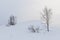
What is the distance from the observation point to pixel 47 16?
40500 mm

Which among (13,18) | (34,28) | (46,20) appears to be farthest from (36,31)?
(13,18)

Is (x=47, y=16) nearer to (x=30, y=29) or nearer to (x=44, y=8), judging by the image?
(x=44, y=8)

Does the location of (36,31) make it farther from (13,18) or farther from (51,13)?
(13,18)

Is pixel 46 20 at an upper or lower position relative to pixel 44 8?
lower

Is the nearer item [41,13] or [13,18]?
[41,13]

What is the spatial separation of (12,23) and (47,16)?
57.0ft

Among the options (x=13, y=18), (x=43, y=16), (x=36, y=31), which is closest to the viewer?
(x=36, y=31)

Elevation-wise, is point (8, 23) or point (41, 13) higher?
point (41, 13)

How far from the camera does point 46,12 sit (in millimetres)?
40844

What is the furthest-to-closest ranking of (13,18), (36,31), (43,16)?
(13,18) < (43,16) < (36,31)

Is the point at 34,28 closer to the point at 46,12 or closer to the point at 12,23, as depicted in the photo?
the point at 46,12

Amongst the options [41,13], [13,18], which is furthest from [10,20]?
[41,13]

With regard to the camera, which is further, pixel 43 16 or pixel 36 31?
pixel 43 16

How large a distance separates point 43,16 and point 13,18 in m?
16.3
